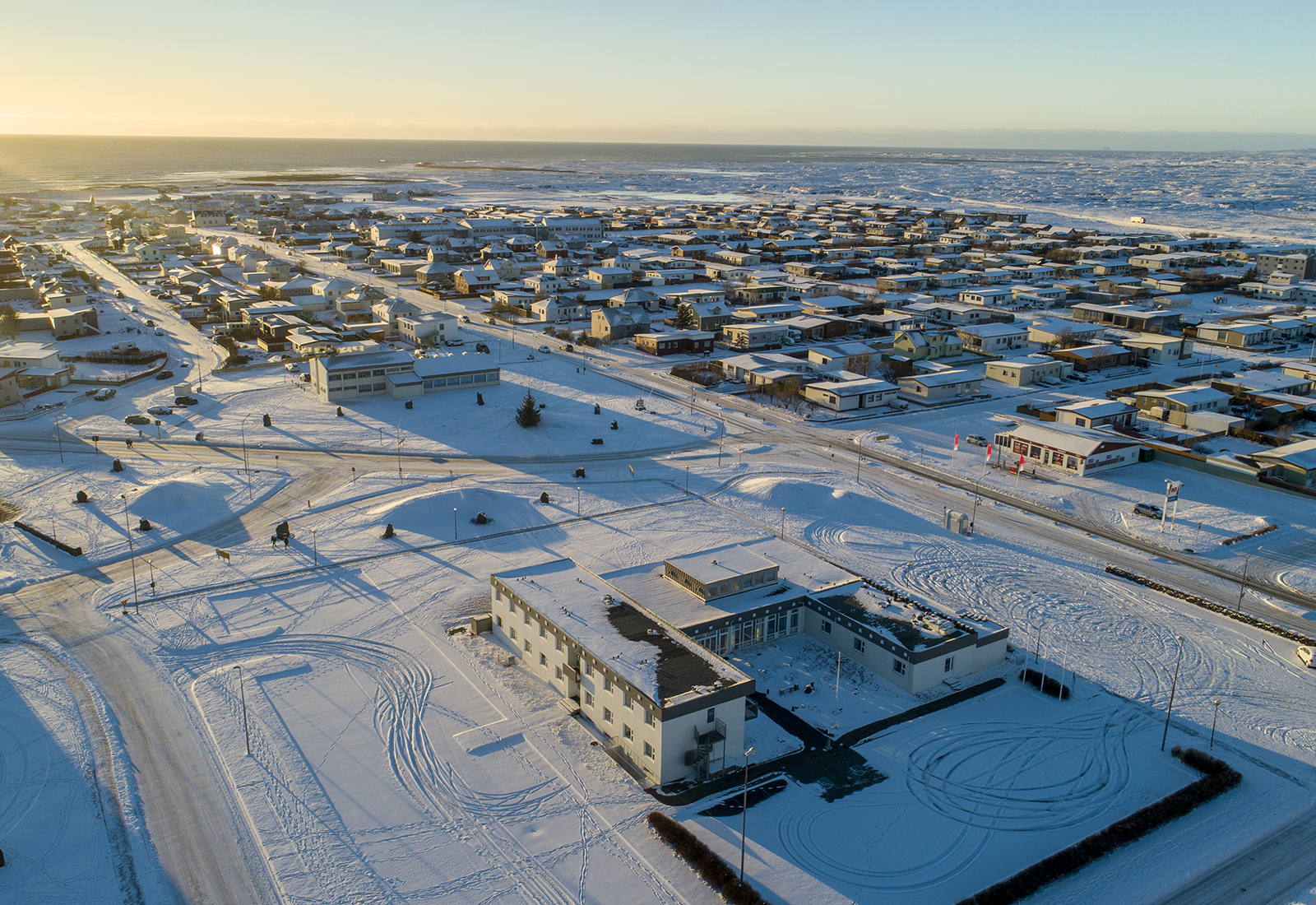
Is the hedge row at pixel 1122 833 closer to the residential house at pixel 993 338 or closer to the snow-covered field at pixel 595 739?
the snow-covered field at pixel 595 739

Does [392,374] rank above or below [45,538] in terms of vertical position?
above

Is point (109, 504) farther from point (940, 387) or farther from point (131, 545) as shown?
point (940, 387)

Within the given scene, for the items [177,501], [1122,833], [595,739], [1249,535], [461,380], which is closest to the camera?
[1122,833]

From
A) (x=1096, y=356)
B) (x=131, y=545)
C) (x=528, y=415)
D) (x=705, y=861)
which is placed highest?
(x=1096, y=356)

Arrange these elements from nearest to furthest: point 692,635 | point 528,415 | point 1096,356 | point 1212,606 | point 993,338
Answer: point 692,635 < point 1212,606 < point 528,415 < point 1096,356 < point 993,338

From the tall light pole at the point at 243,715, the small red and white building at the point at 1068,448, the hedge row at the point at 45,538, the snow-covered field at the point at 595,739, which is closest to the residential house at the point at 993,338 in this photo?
the small red and white building at the point at 1068,448

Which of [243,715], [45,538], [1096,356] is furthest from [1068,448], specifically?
[45,538]
